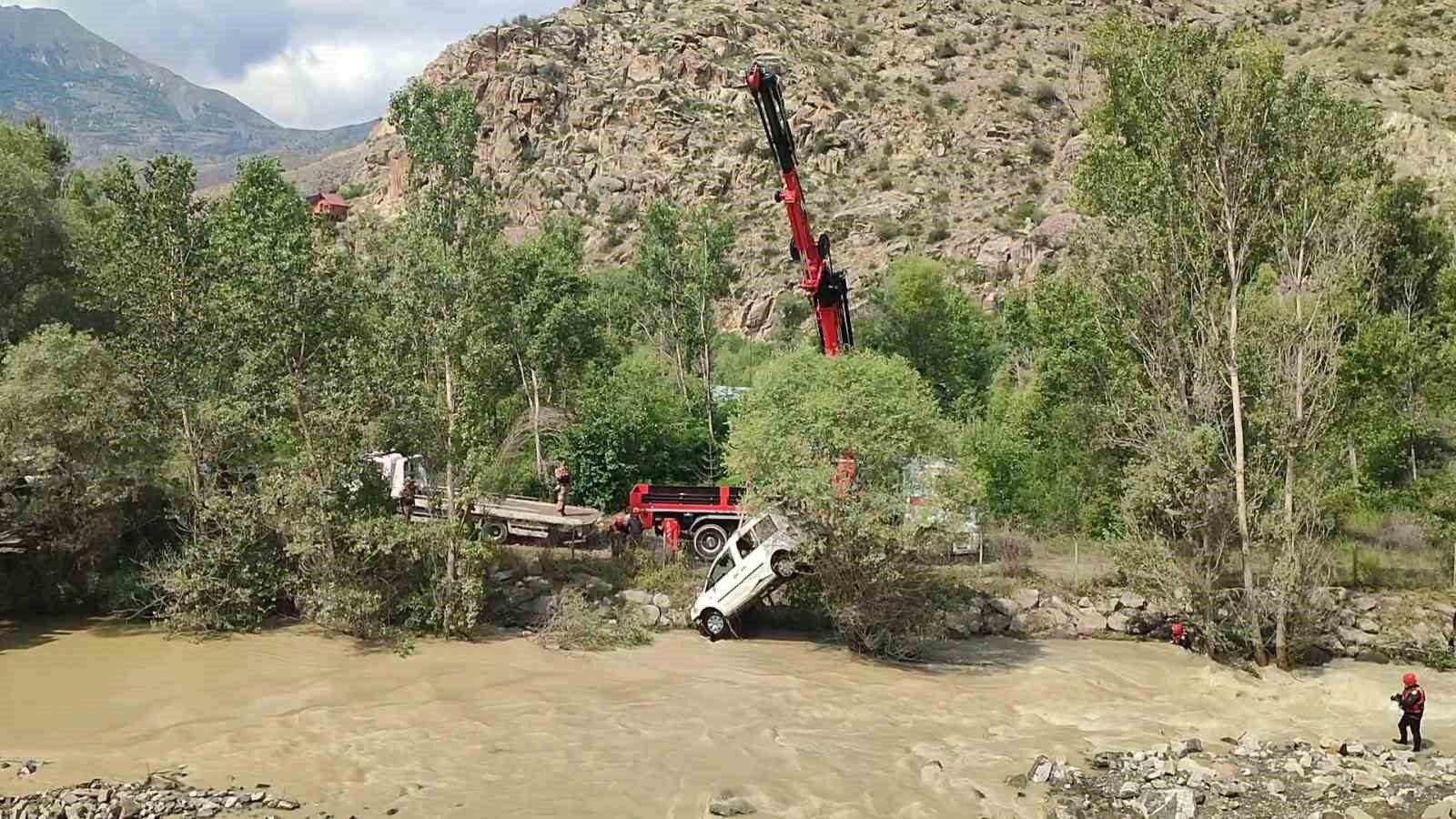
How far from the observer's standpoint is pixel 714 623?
64.8 ft

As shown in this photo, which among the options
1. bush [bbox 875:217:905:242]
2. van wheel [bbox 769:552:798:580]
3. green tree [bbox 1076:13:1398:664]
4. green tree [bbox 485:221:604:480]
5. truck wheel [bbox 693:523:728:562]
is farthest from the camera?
bush [bbox 875:217:905:242]

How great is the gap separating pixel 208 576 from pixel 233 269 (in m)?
6.50

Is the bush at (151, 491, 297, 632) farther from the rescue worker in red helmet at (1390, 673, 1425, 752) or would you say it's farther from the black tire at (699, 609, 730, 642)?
the rescue worker in red helmet at (1390, 673, 1425, 752)

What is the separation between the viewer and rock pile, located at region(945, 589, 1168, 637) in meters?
21.5

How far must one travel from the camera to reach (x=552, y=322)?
31.5 meters

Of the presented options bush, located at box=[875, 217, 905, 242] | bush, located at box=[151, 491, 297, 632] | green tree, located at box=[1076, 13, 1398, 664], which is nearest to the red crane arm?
green tree, located at box=[1076, 13, 1398, 664]

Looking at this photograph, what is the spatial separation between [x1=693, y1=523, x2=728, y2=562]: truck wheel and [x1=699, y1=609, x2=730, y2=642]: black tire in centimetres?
428

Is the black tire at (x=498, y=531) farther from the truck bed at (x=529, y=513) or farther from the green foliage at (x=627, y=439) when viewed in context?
the green foliage at (x=627, y=439)

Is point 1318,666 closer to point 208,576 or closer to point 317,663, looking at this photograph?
point 317,663

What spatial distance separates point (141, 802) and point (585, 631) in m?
9.73

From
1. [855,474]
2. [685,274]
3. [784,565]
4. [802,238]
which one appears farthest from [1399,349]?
[685,274]

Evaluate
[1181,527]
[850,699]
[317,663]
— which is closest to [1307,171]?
[1181,527]

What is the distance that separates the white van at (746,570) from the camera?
61.4ft

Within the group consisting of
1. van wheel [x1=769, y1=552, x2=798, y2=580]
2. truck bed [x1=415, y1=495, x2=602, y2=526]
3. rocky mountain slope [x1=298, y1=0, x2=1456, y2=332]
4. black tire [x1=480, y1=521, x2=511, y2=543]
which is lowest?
van wheel [x1=769, y1=552, x2=798, y2=580]
